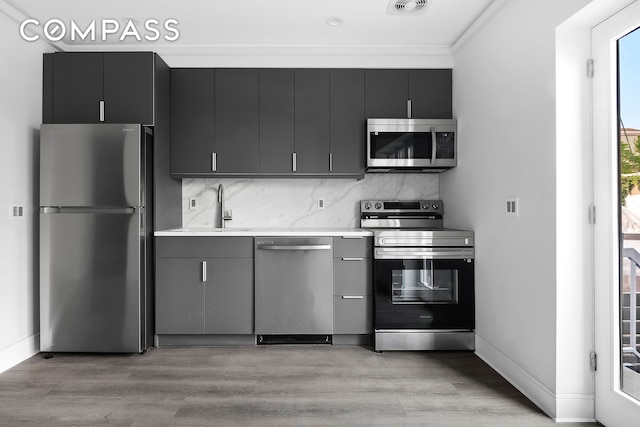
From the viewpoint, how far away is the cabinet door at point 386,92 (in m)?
3.70

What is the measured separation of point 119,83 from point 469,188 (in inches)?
114

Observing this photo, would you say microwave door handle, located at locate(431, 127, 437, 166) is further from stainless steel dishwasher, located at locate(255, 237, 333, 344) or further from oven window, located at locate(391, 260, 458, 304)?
stainless steel dishwasher, located at locate(255, 237, 333, 344)

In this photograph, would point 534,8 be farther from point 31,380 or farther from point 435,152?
point 31,380

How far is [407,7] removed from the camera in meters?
2.95

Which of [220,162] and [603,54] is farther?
[220,162]

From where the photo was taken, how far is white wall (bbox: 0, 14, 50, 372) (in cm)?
285

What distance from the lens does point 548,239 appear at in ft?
7.36

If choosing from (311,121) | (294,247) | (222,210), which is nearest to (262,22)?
(311,121)

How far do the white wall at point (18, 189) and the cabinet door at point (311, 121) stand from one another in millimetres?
2043

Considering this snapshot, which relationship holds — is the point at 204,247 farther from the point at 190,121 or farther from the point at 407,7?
the point at 407,7

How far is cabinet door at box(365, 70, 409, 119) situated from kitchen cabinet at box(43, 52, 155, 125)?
1810 mm

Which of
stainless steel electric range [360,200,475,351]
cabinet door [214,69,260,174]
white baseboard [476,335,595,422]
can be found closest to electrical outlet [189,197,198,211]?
cabinet door [214,69,260,174]

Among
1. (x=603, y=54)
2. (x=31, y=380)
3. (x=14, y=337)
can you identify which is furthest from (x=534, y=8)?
(x=14, y=337)

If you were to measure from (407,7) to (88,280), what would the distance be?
3.04m
